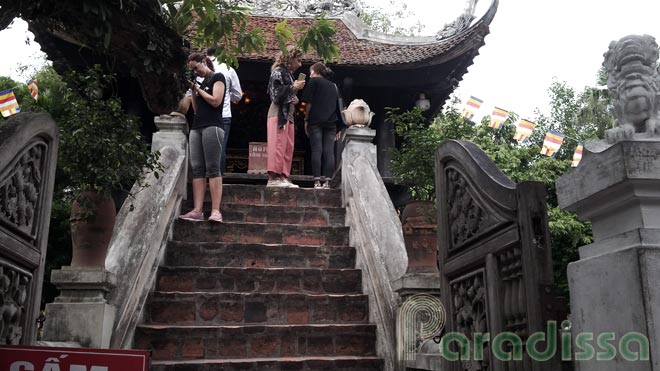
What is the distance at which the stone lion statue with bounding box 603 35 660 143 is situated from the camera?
6.70 feet

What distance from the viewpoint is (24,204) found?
255cm

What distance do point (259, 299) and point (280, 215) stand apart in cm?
160

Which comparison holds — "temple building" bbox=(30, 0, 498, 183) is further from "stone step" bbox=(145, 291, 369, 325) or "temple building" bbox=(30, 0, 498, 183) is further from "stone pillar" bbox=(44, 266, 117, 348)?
"stone pillar" bbox=(44, 266, 117, 348)

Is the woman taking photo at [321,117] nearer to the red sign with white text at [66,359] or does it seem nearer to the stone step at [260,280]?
the stone step at [260,280]

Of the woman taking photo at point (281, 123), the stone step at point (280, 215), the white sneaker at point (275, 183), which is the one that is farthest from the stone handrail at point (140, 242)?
the woman taking photo at point (281, 123)

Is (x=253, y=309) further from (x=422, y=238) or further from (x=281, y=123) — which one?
(x=281, y=123)

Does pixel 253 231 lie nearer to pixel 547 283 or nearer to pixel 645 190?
pixel 547 283

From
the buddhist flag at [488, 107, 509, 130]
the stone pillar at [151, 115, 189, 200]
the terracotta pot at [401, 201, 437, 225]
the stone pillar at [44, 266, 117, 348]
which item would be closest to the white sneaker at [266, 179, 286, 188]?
the stone pillar at [151, 115, 189, 200]

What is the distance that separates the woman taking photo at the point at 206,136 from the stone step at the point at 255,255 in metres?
0.46

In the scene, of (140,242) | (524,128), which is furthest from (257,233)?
(524,128)

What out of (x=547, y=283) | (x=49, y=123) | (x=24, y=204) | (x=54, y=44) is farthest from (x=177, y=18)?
(x=54, y=44)

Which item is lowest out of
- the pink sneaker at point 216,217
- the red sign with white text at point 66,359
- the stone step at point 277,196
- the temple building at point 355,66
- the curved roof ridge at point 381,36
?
the red sign with white text at point 66,359

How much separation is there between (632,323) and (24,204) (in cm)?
248

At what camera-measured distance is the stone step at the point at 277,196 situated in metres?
6.60
